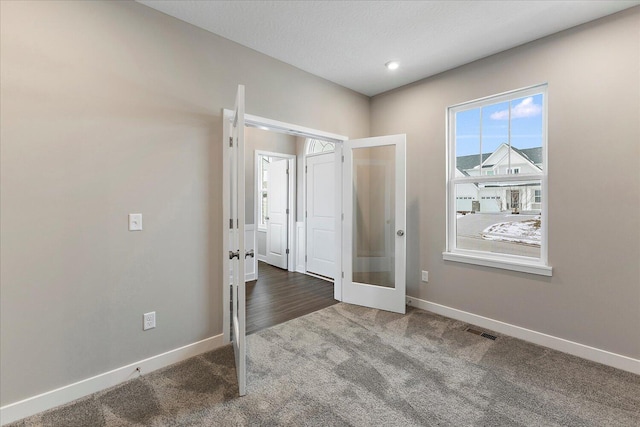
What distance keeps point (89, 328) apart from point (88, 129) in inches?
52.9

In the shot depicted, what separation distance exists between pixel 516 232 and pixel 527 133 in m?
0.97

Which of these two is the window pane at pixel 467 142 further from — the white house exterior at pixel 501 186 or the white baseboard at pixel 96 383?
the white baseboard at pixel 96 383

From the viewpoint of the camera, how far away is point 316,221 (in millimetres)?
4898

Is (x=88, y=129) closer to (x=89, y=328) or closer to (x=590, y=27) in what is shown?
(x=89, y=328)

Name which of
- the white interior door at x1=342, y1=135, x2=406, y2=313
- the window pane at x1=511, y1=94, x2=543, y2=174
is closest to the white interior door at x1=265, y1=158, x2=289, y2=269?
the white interior door at x1=342, y1=135, x2=406, y2=313

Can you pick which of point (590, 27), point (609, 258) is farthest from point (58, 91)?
point (609, 258)

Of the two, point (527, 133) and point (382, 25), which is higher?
point (382, 25)

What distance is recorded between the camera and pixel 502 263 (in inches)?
110

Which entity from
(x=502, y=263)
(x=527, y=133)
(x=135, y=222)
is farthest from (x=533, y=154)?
(x=135, y=222)

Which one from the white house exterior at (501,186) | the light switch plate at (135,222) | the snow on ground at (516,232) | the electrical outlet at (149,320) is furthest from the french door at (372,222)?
the electrical outlet at (149,320)

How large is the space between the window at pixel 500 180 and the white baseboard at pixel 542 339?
0.57 metres

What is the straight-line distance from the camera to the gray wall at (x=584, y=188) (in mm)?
2154

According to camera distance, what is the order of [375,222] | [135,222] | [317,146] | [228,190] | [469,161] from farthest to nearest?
[317,146] < [375,222] < [469,161] < [228,190] < [135,222]

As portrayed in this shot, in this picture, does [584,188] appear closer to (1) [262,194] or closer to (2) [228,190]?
Result: (2) [228,190]
